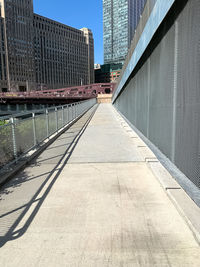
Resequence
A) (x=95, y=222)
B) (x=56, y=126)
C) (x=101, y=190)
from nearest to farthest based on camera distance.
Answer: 1. (x=95, y=222)
2. (x=101, y=190)
3. (x=56, y=126)

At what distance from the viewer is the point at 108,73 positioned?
549 feet

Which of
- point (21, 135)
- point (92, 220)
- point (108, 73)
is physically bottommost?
point (92, 220)

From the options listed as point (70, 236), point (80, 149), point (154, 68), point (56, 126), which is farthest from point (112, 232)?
point (56, 126)

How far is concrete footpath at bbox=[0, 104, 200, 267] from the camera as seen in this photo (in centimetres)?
229

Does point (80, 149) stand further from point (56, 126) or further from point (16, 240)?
point (16, 240)

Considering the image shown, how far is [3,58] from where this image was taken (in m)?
127

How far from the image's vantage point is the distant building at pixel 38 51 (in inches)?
5069

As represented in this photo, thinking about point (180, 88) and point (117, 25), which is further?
point (117, 25)

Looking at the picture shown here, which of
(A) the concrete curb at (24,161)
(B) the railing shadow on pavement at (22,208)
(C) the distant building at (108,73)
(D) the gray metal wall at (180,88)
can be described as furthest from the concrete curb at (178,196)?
(C) the distant building at (108,73)

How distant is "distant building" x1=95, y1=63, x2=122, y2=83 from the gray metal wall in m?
150

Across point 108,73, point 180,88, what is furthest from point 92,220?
point 108,73

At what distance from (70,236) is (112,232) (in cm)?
54

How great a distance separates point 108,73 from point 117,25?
158 feet

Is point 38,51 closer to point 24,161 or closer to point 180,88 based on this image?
point 24,161
